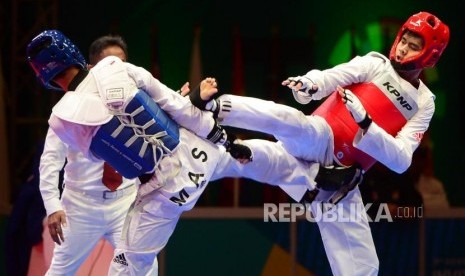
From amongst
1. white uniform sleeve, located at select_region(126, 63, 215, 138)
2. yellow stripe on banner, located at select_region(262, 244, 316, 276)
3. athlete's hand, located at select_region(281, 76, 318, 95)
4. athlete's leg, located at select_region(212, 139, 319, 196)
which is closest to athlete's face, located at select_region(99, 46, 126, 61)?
white uniform sleeve, located at select_region(126, 63, 215, 138)

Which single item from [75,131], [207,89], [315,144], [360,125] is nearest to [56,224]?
[75,131]

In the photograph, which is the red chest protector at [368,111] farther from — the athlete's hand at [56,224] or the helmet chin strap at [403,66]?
the athlete's hand at [56,224]

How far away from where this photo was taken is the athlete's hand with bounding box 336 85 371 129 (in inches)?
195

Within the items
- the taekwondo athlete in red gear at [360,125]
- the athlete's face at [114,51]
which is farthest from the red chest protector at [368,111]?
the athlete's face at [114,51]

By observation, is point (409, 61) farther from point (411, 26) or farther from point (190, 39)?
point (190, 39)

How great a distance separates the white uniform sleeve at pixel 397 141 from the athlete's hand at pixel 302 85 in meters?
0.36

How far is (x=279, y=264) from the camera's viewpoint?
7211mm

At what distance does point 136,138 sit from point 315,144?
1.06 metres

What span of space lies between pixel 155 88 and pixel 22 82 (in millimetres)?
4398

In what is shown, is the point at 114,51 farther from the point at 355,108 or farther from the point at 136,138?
→ the point at 355,108

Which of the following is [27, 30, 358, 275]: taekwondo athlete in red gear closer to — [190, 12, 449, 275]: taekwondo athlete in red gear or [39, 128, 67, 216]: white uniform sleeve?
[190, 12, 449, 275]: taekwondo athlete in red gear

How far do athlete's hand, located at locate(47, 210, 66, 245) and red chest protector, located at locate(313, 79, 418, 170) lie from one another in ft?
5.52

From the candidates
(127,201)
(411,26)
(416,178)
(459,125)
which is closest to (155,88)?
(127,201)

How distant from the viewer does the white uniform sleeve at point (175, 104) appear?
490 centimetres
